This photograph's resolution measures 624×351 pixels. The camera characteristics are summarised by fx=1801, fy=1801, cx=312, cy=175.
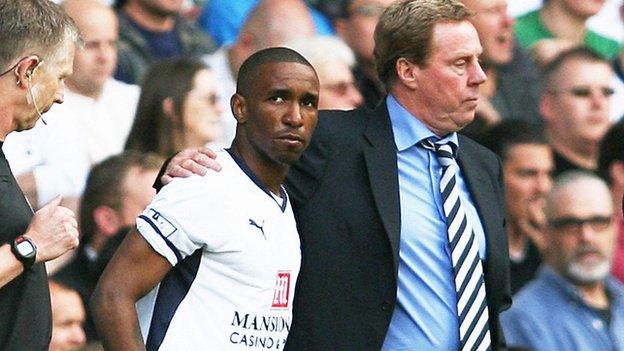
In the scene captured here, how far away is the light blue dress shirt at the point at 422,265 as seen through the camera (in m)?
5.45

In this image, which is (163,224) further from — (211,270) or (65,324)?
(65,324)

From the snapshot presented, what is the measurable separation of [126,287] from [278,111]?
2.17 feet

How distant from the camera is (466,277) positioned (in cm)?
549

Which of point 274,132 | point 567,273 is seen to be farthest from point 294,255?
point 567,273

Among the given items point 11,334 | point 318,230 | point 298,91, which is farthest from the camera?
point 318,230

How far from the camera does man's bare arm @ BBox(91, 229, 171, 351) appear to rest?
188 inches

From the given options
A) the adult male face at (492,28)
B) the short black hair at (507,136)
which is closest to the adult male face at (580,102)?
the adult male face at (492,28)

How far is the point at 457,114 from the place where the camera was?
222 inches

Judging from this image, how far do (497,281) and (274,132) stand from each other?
1.04 meters

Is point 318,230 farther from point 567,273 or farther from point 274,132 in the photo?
point 567,273

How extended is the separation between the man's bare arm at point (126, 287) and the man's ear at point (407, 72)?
3.97 feet

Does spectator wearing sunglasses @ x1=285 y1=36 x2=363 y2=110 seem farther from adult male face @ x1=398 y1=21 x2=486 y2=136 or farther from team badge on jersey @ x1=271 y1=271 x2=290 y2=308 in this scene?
team badge on jersey @ x1=271 y1=271 x2=290 y2=308

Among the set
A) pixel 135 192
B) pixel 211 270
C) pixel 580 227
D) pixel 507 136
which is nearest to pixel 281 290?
pixel 211 270

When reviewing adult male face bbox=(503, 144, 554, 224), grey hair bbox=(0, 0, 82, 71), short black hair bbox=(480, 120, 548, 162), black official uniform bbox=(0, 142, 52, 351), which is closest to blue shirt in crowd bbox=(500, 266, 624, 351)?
adult male face bbox=(503, 144, 554, 224)
